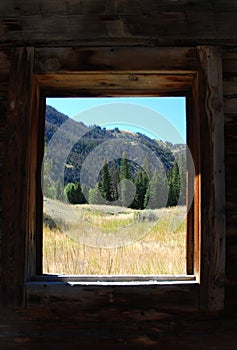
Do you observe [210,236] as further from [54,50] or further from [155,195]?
[155,195]

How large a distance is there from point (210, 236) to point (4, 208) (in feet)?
3.50

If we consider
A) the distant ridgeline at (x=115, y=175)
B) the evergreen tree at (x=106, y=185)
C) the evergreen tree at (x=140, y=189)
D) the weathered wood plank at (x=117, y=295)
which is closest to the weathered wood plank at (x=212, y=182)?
the weathered wood plank at (x=117, y=295)

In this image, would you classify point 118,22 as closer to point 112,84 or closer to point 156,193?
point 112,84

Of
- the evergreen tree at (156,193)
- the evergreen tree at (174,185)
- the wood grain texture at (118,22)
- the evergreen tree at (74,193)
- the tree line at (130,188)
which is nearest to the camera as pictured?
the wood grain texture at (118,22)

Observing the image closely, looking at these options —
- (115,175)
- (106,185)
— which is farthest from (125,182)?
(106,185)

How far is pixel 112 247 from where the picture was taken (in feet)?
10.0

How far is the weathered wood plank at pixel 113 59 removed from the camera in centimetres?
209

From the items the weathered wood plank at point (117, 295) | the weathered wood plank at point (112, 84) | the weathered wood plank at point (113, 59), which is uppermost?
the weathered wood plank at point (113, 59)

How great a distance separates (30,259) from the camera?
211 cm

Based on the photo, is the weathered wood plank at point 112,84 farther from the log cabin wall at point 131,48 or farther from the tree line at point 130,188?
the tree line at point 130,188

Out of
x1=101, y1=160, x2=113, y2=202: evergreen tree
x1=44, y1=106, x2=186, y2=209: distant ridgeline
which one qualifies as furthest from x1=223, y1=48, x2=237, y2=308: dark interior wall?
x1=101, y1=160, x2=113, y2=202: evergreen tree

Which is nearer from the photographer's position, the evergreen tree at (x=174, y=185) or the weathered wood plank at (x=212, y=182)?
the weathered wood plank at (x=212, y=182)

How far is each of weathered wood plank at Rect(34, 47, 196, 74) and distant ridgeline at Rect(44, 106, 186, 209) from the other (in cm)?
82

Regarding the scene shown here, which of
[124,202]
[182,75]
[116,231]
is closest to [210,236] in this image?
[182,75]
